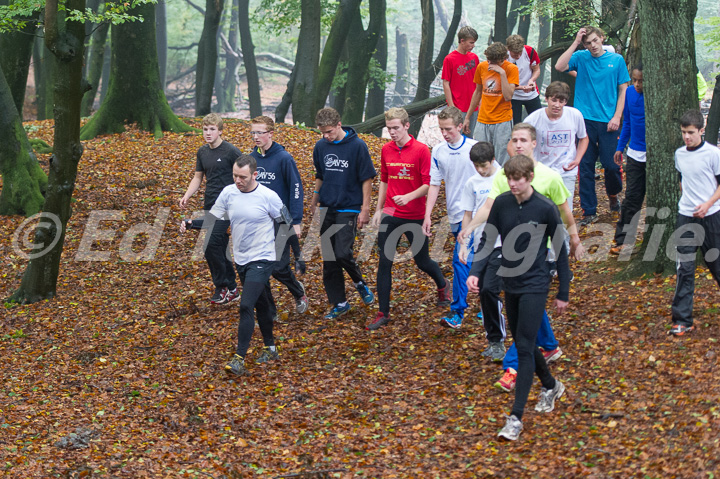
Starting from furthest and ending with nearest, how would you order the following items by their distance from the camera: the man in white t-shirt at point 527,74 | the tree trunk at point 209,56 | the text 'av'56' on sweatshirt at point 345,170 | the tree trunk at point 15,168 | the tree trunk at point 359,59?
the tree trunk at point 209,56, the tree trunk at point 359,59, the tree trunk at point 15,168, the man in white t-shirt at point 527,74, the text 'av'56' on sweatshirt at point 345,170

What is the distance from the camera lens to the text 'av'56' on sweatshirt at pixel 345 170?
8453 millimetres

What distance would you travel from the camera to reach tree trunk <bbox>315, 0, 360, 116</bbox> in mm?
19062

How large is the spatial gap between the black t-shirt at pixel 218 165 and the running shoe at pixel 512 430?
16.1ft

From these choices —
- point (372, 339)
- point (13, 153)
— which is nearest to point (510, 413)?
point (372, 339)

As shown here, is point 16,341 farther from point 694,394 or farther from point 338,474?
point 694,394

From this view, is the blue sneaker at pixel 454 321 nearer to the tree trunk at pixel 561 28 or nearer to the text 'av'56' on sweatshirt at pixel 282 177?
the text 'av'56' on sweatshirt at pixel 282 177

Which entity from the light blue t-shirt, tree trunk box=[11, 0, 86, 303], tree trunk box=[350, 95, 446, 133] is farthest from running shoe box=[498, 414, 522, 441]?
tree trunk box=[350, 95, 446, 133]

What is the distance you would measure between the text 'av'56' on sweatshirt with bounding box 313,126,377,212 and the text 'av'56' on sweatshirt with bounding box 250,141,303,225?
13.2 inches

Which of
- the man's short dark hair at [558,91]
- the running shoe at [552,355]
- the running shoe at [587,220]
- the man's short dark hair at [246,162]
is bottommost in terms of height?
the running shoe at [552,355]

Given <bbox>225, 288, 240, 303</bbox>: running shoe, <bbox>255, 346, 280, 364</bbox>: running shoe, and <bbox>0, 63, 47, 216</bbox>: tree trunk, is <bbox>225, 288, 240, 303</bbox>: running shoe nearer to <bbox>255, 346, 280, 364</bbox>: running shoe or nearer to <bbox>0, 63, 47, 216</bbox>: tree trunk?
<bbox>255, 346, 280, 364</bbox>: running shoe

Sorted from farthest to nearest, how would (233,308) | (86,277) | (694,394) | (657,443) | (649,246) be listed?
(86,277), (233,308), (649,246), (694,394), (657,443)

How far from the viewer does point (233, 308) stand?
969cm

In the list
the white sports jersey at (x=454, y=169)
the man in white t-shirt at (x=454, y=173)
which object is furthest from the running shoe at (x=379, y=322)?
the white sports jersey at (x=454, y=169)

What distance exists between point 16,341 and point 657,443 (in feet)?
24.3
